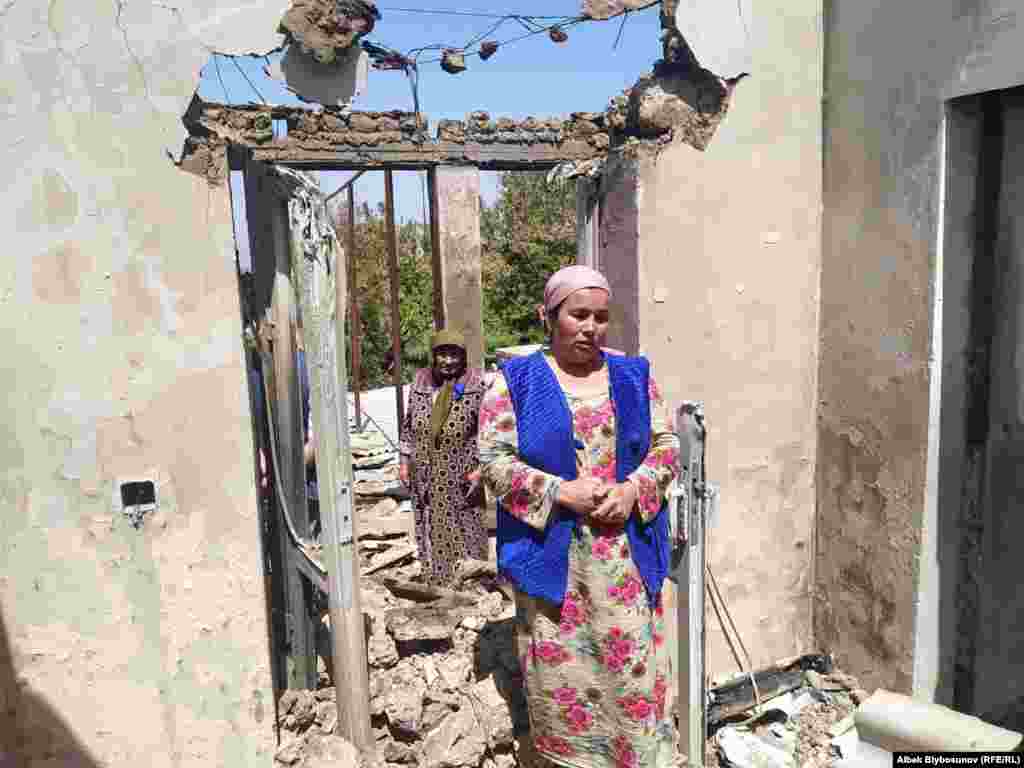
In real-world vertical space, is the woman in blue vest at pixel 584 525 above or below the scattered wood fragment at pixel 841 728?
above

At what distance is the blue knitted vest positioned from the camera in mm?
2266

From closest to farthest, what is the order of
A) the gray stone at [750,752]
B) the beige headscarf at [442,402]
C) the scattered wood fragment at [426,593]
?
the gray stone at [750,752]
the scattered wood fragment at [426,593]
the beige headscarf at [442,402]

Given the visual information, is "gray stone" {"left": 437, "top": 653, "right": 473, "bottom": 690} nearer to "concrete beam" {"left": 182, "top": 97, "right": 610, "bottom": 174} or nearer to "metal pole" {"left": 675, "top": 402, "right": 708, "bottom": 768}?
"metal pole" {"left": 675, "top": 402, "right": 708, "bottom": 768}

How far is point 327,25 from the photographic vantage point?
2.49 meters

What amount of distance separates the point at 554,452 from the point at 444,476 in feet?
7.13

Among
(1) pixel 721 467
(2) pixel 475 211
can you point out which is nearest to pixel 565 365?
(1) pixel 721 467

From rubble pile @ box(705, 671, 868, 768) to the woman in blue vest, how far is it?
64cm

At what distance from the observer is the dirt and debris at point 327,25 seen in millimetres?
2404

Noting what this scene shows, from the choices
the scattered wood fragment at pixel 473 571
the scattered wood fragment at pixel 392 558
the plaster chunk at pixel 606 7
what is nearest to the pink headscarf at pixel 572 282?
the plaster chunk at pixel 606 7

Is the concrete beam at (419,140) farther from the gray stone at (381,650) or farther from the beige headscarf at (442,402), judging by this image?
the gray stone at (381,650)

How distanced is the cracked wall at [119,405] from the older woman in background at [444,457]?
1.77 m

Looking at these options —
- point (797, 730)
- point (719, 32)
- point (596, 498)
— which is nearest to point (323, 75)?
point (719, 32)

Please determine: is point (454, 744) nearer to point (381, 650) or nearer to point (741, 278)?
point (381, 650)

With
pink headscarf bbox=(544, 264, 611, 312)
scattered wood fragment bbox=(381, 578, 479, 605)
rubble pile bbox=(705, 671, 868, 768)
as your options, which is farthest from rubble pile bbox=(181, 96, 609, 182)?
rubble pile bbox=(705, 671, 868, 768)
